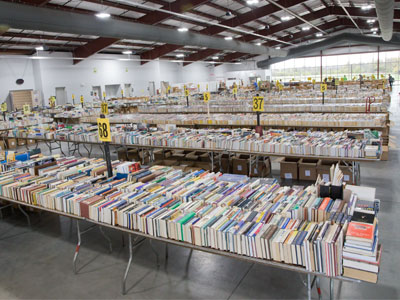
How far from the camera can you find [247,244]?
10.6 feet

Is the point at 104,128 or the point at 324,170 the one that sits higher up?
the point at 104,128

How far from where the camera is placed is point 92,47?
22984mm

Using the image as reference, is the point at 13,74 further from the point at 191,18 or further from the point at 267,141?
the point at 267,141

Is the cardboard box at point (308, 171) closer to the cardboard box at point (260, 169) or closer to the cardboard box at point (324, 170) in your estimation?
the cardboard box at point (324, 170)

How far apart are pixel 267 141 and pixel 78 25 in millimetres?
7778

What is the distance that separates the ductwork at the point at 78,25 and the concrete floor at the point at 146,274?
21.1ft

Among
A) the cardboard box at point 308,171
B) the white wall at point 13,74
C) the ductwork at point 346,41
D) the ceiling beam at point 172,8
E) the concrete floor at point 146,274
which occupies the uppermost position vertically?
the ceiling beam at point 172,8

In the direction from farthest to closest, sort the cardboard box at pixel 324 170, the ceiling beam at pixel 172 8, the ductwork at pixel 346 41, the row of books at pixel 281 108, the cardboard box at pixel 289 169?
the ductwork at pixel 346 41, the ceiling beam at pixel 172 8, the row of books at pixel 281 108, the cardboard box at pixel 289 169, the cardboard box at pixel 324 170

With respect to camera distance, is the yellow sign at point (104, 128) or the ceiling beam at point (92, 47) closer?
the yellow sign at point (104, 128)

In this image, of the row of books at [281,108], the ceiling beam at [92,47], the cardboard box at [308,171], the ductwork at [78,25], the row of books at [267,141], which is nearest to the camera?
the row of books at [267,141]

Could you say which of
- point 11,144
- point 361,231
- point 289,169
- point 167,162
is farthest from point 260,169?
point 11,144

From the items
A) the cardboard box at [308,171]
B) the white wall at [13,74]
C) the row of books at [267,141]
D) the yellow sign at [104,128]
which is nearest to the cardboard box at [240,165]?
the row of books at [267,141]

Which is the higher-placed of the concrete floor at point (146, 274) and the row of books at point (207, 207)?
the row of books at point (207, 207)

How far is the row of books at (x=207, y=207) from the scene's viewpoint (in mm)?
3098
